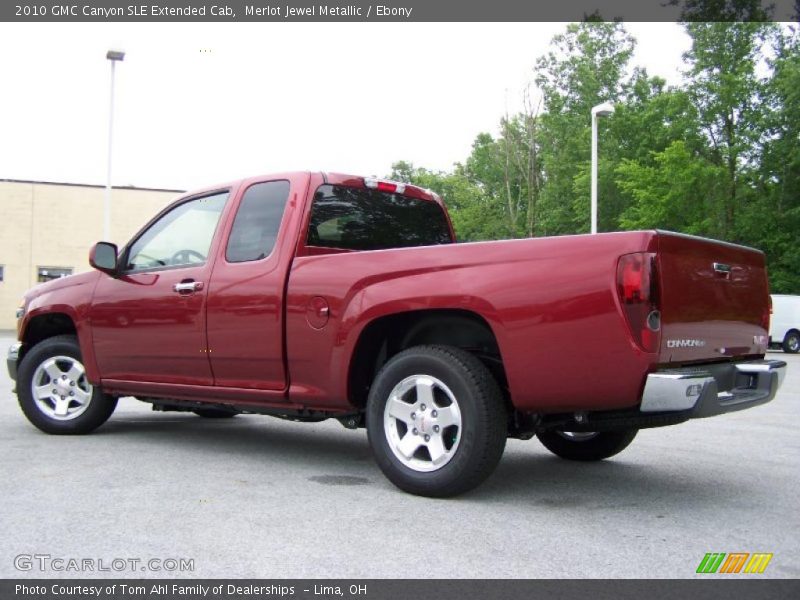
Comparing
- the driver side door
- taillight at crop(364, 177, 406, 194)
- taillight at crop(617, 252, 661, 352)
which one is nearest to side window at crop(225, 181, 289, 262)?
the driver side door

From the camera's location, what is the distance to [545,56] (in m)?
41.8

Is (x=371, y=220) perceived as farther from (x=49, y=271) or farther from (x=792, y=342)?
(x=49, y=271)

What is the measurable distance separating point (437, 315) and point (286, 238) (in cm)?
127

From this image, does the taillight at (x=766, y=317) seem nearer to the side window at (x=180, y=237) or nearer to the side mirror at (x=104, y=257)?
the side window at (x=180, y=237)

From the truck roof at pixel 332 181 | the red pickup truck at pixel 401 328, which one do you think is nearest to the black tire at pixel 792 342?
the red pickup truck at pixel 401 328

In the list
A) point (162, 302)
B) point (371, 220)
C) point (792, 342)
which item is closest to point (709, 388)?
point (371, 220)

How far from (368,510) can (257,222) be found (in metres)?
2.28

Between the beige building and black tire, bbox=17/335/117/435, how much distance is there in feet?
94.4

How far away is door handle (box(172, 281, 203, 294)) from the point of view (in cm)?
570

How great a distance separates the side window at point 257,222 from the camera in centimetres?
554

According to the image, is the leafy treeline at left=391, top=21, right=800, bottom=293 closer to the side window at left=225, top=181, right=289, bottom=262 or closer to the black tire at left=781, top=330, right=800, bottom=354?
the black tire at left=781, top=330, right=800, bottom=354

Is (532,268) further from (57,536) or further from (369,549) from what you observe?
(57,536)

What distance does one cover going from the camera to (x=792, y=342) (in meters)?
26.7
